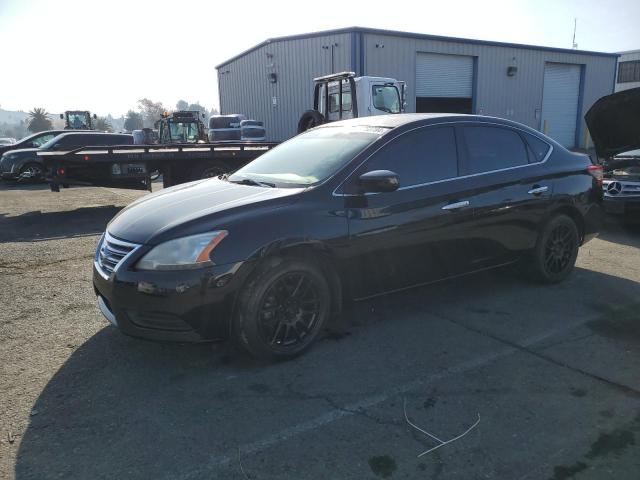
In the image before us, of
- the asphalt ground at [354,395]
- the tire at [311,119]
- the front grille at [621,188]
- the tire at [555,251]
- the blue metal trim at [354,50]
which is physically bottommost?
the asphalt ground at [354,395]

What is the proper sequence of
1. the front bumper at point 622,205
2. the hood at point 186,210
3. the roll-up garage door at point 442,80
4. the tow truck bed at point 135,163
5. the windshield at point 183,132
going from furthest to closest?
the roll-up garage door at point 442,80 < the windshield at point 183,132 < the tow truck bed at point 135,163 < the front bumper at point 622,205 < the hood at point 186,210

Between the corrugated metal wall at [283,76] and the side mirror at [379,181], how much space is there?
17528 millimetres

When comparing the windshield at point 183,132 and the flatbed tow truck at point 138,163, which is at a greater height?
the windshield at point 183,132

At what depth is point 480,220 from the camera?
14.1 ft

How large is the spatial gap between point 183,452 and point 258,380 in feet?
2.55

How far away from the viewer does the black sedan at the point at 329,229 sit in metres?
3.12

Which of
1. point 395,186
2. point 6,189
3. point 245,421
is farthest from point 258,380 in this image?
point 6,189

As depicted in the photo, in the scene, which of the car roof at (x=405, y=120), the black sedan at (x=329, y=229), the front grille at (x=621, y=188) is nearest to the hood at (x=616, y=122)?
the front grille at (x=621, y=188)

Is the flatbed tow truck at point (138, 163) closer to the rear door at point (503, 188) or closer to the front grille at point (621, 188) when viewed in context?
the rear door at point (503, 188)

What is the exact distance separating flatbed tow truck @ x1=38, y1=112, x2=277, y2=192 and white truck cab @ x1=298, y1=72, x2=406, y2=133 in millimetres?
3051

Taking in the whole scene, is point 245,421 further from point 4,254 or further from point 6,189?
point 6,189

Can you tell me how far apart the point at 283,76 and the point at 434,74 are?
22.6 ft

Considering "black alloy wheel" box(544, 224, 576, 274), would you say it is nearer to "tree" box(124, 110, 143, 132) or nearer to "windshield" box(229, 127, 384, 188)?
"windshield" box(229, 127, 384, 188)

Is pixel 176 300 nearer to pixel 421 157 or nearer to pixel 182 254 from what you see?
pixel 182 254
